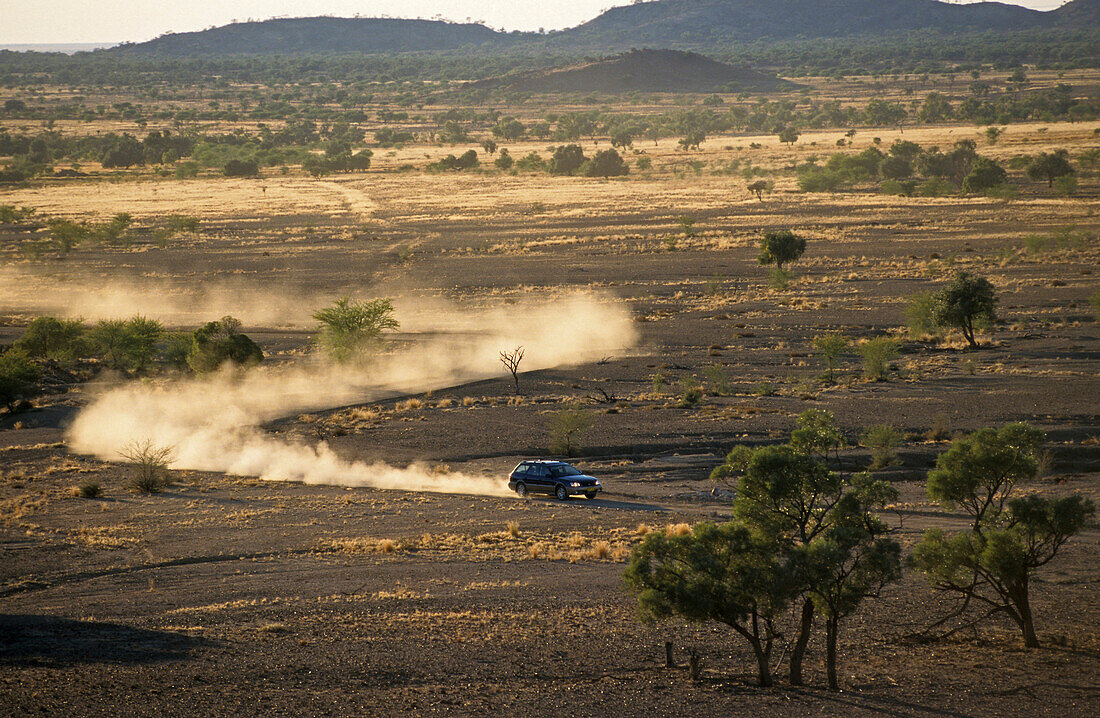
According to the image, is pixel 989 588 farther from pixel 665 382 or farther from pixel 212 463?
pixel 212 463

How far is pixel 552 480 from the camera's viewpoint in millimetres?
28953

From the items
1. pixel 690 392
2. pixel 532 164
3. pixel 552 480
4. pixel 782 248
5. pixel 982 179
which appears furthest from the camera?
pixel 532 164

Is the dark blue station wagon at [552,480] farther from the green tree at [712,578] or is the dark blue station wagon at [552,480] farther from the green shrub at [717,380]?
the green tree at [712,578]

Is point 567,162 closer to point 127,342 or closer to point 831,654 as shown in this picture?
point 127,342

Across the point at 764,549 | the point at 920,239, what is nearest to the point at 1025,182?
the point at 920,239

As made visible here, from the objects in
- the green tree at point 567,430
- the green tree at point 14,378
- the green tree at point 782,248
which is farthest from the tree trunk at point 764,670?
the green tree at point 782,248

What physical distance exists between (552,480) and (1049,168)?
89.4 m

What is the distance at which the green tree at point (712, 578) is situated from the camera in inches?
590

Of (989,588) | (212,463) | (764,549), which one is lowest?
(212,463)

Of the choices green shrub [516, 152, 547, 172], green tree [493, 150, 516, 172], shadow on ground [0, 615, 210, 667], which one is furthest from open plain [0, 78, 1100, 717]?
green tree [493, 150, 516, 172]

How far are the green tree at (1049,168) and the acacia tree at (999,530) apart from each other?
298 ft

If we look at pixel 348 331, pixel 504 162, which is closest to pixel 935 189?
pixel 504 162

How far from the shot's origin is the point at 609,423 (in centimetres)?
3609

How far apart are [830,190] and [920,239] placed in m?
35.1
